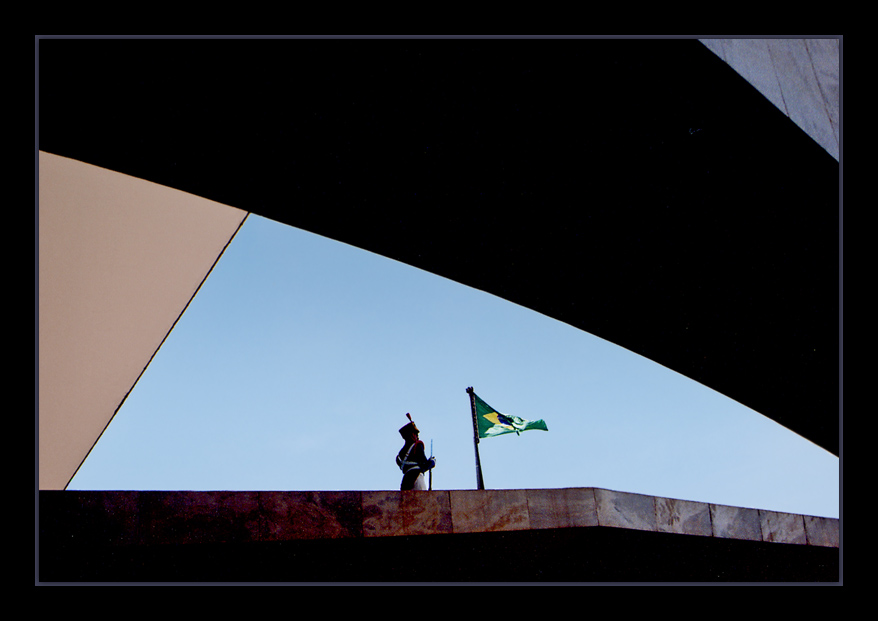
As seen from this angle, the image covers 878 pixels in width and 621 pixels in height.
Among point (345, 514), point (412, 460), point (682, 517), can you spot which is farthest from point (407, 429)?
point (682, 517)

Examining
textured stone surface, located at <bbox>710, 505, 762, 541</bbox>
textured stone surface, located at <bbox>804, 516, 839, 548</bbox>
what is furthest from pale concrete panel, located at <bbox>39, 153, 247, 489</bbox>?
textured stone surface, located at <bbox>804, 516, 839, 548</bbox>

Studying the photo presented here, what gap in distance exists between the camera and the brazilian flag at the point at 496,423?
36.8 feet

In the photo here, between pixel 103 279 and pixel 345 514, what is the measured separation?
7.33 m

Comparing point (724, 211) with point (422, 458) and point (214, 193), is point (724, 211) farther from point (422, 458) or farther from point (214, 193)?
point (214, 193)

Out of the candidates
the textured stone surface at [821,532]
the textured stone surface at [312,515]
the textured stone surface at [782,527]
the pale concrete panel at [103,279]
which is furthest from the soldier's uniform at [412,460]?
the textured stone surface at [821,532]

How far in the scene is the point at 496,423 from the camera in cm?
1138

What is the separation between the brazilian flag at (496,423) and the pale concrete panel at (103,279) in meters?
5.17

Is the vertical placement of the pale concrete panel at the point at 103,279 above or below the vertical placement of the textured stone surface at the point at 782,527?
above

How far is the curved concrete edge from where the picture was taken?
5508 mm

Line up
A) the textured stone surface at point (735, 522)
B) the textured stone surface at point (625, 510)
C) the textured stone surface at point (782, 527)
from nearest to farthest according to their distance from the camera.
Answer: the textured stone surface at point (625, 510)
the textured stone surface at point (735, 522)
the textured stone surface at point (782, 527)

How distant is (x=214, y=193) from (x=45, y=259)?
15.1 ft

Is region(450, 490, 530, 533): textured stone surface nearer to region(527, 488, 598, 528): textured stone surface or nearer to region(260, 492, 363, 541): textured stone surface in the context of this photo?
region(527, 488, 598, 528): textured stone surface

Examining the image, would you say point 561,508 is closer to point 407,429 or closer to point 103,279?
point 407,429

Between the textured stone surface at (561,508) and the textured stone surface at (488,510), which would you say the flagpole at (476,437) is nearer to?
the textured stone surface at (561,508)
